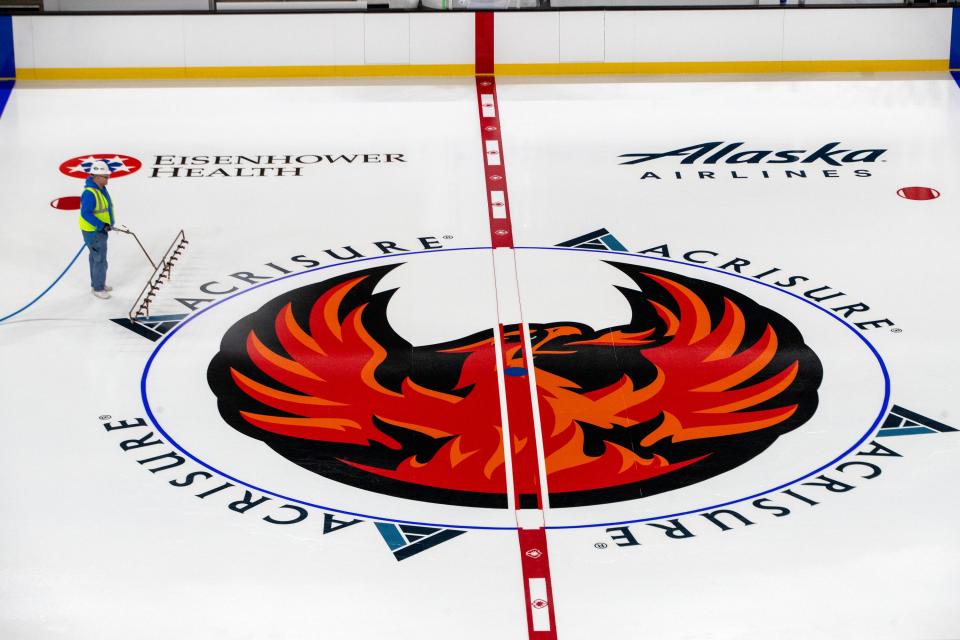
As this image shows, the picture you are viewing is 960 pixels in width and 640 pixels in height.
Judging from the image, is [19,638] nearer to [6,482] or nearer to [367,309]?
[6,482]

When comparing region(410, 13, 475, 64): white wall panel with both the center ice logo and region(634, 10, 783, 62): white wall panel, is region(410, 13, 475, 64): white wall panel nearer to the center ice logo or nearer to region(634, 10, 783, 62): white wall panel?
region(634, 10, 783, 62): white wall panel

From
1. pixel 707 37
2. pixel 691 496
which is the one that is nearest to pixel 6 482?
pixel 691 496

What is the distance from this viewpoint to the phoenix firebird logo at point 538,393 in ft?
25.5

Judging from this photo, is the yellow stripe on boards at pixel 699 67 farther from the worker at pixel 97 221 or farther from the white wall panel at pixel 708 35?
the worker at pixel 97 221

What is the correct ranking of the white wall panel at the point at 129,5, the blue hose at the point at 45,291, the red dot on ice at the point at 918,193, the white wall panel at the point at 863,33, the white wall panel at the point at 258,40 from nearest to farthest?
the blue hose at the point at 45,291 < the red dot on ice at the point at 918,193 < the white wall panel at the point at 258,40 < the white wall panel at the point at 863,33 < the white wall panel at the point at 129,5

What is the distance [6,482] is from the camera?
25.2ft

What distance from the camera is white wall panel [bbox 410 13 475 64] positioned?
1406cm

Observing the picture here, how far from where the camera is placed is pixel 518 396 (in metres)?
8.48

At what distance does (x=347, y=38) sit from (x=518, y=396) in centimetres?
674

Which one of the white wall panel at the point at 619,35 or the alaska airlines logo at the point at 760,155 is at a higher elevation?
the white wall panel at the point at 619,35

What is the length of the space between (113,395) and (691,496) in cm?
357

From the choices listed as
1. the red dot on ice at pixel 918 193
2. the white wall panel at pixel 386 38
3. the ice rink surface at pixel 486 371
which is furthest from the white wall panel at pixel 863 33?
the white wall panel at pixel 386 38

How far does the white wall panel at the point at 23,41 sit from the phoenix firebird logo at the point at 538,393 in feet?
18.8

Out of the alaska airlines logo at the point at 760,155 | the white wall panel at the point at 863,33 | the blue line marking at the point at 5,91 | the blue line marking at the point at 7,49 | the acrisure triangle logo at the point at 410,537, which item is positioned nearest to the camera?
the acrisure triangle logo at the point at 410,537
